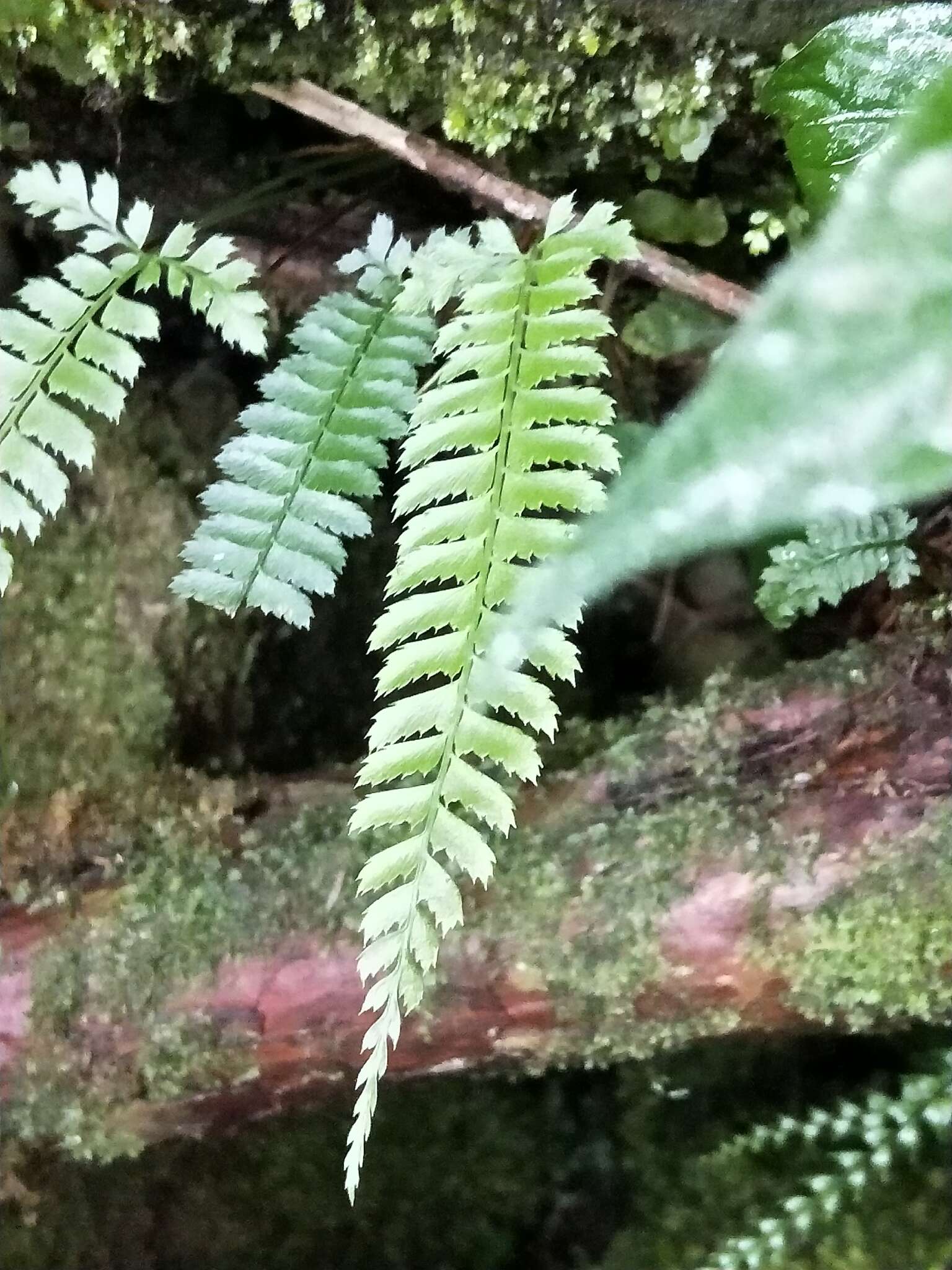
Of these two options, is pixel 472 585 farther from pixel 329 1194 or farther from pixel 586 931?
pixel 329 1194

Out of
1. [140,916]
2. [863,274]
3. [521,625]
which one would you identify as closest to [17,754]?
[140,916]

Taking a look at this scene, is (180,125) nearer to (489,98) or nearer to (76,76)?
(76,76)

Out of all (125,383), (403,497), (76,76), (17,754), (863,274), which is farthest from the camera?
(125,383)

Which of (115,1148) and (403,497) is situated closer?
(403,497)

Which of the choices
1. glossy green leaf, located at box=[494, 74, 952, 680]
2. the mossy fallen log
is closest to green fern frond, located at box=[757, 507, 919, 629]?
the mossy fallen log

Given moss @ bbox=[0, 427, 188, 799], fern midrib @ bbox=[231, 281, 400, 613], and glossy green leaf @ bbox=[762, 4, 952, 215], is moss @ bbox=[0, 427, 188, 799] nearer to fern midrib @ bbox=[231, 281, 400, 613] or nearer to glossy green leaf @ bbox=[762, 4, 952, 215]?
fern midrib @ bbox=[231, 281, 400, 613]

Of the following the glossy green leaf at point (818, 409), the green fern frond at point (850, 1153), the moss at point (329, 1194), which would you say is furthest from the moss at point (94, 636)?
the glossy green leaf at point (818, 409)
